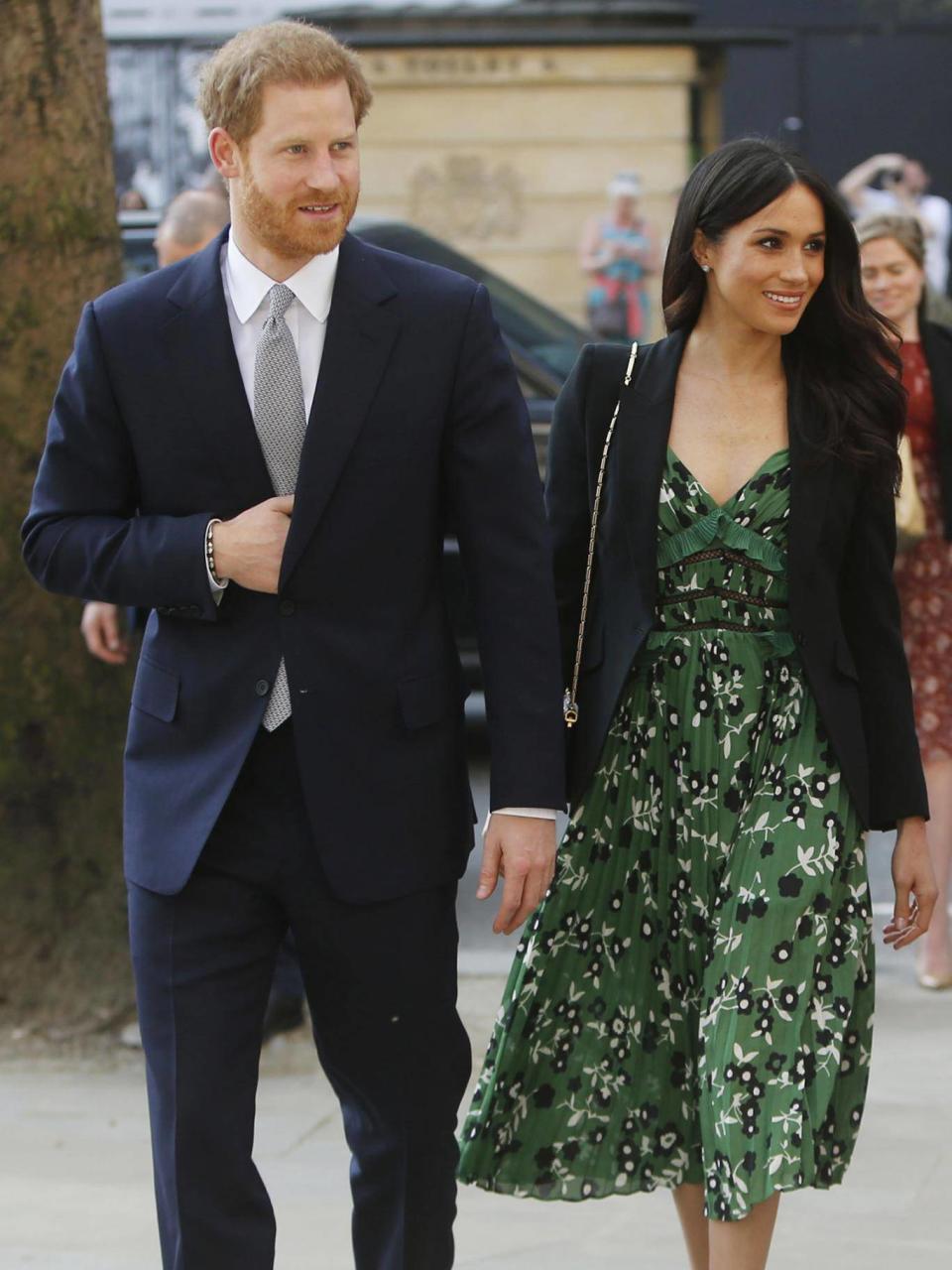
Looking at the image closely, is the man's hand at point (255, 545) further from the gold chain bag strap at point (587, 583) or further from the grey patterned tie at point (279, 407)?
the gold chain bag strap at point (587, 583)

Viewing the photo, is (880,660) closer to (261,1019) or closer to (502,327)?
(261,1019)

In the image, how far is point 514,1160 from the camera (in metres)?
3.93

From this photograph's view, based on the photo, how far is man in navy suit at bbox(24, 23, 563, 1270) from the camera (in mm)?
3348

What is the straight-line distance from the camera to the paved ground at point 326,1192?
4.38 metres

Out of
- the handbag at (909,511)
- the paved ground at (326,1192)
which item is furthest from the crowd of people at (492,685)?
the handbag at (909,511)

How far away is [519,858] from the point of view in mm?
3396

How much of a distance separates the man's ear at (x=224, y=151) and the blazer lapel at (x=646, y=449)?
0.86 meters

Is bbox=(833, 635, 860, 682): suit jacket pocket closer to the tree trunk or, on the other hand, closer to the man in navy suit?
the man in navy suit

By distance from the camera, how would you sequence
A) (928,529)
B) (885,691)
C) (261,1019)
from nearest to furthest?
(261,1019)
(885,691)
(928,529)

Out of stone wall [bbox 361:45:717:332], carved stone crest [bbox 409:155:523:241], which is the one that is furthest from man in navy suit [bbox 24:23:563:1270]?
carved stone crest [bbox 409:155:523:241]

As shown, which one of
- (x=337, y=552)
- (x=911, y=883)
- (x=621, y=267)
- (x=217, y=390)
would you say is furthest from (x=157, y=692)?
(x=621, y=267)

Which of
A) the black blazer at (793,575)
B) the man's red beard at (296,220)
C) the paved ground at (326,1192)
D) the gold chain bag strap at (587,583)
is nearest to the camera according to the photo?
the man's red beard at (296,220)

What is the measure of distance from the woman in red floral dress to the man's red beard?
10.7ft

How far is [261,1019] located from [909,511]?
128 inches
